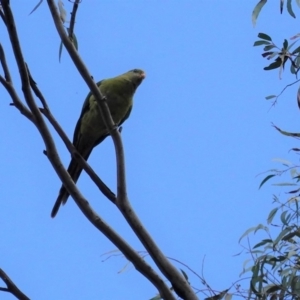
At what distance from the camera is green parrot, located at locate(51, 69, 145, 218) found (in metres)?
4.12

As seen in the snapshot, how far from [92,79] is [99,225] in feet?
1.57

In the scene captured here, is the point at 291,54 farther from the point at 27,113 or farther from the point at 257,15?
the point at 27,113

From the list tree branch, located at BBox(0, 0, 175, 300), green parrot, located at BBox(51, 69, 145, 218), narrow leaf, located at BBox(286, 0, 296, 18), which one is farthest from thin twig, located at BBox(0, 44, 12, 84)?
green parrot, located at BBox(51, 69, 145, 218)

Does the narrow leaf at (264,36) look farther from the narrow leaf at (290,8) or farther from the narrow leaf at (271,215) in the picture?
the narrow leaf at (271,215)

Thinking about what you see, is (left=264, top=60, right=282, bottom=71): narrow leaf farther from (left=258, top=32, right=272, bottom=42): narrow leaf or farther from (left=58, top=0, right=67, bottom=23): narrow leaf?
(left=58, top=0, right=67, bottom=23): narrow leaf

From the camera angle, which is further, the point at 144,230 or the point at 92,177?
the point at 92,177

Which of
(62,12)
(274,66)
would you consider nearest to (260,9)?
(274,66)

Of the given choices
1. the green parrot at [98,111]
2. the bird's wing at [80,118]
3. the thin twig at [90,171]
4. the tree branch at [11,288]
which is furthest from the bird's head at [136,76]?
the tree branch at [11,288]

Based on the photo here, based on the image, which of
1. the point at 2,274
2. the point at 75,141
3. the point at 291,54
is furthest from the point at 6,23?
the point at 75,141

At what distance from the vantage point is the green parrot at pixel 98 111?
4117mm

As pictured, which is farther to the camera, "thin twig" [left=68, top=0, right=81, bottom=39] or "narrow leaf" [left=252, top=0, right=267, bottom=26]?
"narrow leaf" [left=252, top=0, right=267, bottom=26]

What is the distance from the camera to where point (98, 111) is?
160 inches

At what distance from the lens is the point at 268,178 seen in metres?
3.30

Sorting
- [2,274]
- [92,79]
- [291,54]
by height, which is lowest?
[2,274]
